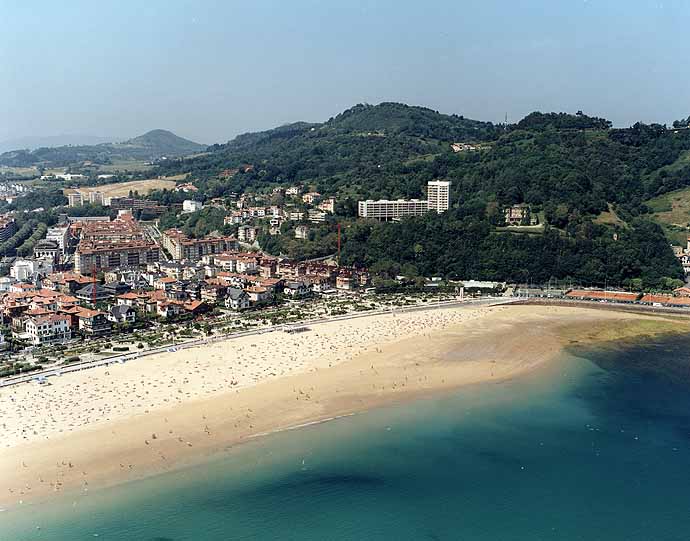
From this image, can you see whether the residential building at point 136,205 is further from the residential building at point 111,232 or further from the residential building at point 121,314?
the residential building at point 121,314

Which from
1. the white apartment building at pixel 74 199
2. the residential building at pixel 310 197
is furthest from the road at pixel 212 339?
the white apartment building at pixel 74 199

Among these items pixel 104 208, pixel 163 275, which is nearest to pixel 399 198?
pixel 163 275

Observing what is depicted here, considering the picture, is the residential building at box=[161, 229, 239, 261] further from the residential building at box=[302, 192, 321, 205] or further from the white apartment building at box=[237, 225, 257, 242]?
the residential building at box=[302, 192, 321, 205]

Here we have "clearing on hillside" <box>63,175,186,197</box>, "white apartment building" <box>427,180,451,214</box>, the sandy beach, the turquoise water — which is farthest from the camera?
"clearing on hillside" <box>63,175,186,197</box>

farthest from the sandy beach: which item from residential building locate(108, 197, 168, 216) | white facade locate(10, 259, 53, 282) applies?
residential building locate(108, 197, 168, 216)

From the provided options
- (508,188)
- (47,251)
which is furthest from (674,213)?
(47,251)

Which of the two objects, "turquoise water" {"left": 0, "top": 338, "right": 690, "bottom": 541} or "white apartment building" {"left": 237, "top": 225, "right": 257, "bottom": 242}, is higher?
"white apartment building" {"left": 237, "top": 225, "right": 257, "bottom": 242}
